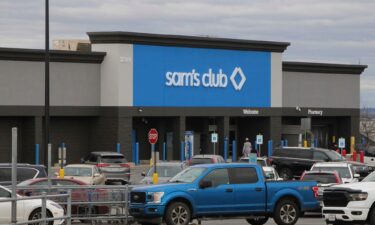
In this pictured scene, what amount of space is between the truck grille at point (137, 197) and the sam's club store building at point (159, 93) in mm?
29895

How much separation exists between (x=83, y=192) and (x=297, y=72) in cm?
4572

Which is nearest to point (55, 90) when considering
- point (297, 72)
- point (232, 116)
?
point (232, 116)

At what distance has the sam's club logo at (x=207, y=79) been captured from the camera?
61.4m

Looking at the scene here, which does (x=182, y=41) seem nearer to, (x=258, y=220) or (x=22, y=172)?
(x=22, y=172)

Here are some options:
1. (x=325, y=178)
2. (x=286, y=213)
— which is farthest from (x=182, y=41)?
(x=286, y=213)

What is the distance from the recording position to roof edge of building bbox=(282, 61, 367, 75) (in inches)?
2761

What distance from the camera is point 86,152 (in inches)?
2379

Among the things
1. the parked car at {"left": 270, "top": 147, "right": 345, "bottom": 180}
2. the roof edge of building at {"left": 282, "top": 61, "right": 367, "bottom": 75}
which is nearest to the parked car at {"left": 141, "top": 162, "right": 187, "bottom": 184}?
the parked car at {"left": 270, "top": 147, "right": 345, "bottom": 180}

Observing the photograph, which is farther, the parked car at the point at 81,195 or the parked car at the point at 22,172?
the parked car at the point at 22,172

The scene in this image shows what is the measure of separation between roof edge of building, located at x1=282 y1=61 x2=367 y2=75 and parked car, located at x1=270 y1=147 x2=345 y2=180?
1861 cm

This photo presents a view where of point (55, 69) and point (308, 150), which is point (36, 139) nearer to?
point (55, 69)

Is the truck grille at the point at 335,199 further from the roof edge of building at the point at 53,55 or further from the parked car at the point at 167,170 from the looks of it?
the roof edge of building at the point at 53,55

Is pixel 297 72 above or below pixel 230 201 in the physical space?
above

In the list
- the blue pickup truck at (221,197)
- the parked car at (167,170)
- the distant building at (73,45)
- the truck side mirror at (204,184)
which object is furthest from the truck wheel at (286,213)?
the distant building at (73,45)
